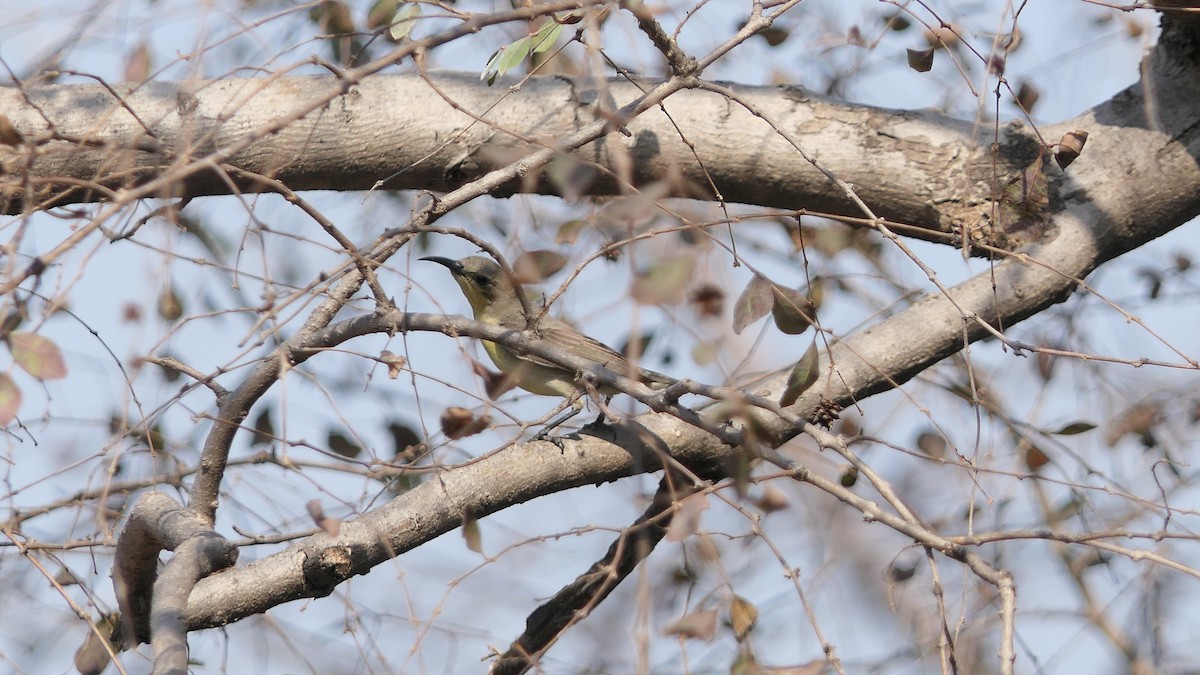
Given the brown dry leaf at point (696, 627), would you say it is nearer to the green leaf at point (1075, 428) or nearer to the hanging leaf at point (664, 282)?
the hanging leaf at point (664, 282)

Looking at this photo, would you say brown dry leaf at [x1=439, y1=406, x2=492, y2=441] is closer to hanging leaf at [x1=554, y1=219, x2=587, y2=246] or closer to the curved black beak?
hanging leaf at [x1=554, y1=219, x2=587, y2=246]

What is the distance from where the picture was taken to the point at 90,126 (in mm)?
3439

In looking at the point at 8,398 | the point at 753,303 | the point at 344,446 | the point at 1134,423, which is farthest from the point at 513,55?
the point at 1134,423

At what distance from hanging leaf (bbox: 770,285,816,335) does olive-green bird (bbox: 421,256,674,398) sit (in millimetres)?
1959

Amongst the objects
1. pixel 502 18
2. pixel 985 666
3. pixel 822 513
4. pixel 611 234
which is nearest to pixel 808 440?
pixel 822 513

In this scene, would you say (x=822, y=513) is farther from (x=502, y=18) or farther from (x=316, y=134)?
(x=502, y=18)

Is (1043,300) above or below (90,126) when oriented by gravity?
below

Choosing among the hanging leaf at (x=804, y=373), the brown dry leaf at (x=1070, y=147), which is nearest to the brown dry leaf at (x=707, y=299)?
the hanging leaf at (x=804, y=373)

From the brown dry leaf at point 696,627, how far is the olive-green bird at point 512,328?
7.62ft

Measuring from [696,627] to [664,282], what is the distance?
726 millimetres

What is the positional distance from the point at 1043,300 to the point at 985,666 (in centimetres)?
209

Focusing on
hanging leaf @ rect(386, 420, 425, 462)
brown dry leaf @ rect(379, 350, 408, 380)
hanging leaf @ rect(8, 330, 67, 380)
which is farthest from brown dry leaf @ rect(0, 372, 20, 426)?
hanging leaf @ rect(386, 420, 425, 462)

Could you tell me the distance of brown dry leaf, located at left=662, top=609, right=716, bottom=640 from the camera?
6.23 ft

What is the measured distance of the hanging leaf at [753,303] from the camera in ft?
7.38
